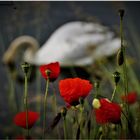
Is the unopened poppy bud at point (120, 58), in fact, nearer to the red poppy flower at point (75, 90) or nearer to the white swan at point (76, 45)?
the red poppy flower at point (75, 90)

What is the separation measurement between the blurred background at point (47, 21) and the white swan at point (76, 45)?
0.07 feet

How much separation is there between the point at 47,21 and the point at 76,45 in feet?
0.44

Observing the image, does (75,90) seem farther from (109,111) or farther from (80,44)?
(80,44)

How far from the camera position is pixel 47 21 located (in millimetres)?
1559

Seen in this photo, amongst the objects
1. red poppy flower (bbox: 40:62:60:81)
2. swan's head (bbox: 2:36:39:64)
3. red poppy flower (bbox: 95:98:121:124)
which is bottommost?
red poppy flower (bbox: 95:98:121:124)

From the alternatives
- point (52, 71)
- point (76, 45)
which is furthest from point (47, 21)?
point (52, 71)

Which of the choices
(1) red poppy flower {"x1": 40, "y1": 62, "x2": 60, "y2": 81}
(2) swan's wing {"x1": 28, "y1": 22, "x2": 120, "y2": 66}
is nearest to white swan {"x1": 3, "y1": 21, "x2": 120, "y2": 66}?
(2) swan's wing {"x1": 28, "y1": 22, "x2": 120, "y2": 66}

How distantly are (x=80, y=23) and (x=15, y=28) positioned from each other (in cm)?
24

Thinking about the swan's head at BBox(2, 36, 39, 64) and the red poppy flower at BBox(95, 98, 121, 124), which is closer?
the red poppy flower at BBox(95, 98, 121, 124)

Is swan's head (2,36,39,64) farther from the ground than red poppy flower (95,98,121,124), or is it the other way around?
swan's head (2,36,39,64)

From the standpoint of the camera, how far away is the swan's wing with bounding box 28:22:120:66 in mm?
Answer: 1546

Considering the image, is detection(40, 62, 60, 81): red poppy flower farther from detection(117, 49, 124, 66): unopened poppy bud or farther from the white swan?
the white swan

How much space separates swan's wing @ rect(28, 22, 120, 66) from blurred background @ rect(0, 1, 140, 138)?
24 mm

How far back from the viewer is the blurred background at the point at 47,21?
1538 millimetres
